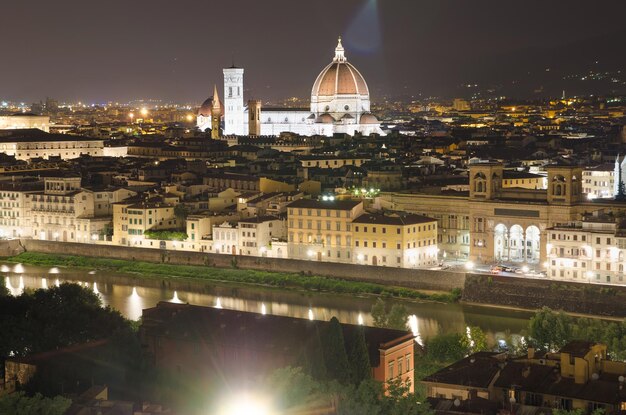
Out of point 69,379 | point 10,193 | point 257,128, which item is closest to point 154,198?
point 10,193

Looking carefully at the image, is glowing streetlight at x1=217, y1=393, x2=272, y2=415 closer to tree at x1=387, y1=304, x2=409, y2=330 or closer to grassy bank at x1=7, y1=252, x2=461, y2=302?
tree at x1=387, y1=304, x2=409, y2=330

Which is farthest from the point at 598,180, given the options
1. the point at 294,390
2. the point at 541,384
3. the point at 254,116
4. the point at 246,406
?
the point at 254,116

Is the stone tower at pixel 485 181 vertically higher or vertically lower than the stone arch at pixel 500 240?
higher

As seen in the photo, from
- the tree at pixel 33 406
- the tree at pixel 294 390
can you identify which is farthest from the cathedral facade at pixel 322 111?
the tree at pixel 33 406

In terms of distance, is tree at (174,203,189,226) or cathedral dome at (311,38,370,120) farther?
cathedral dome at (311,38,370,120)

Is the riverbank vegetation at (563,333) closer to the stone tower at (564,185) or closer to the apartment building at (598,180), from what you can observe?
the stone tower at (564,185)

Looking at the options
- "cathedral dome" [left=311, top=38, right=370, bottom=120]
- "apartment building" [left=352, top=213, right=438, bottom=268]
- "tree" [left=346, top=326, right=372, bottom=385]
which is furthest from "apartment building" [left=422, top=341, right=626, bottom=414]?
"cathedral dome" [left=311, top=38, right=370, bottom=120]

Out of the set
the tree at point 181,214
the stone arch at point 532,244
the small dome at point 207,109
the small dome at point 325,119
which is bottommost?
the stone arch at point 532,244
